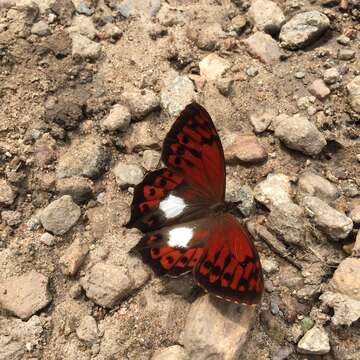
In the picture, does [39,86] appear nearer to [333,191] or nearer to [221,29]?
[221,29]

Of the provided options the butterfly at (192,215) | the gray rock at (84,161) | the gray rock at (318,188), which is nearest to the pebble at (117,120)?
the gray rock at (84,161)

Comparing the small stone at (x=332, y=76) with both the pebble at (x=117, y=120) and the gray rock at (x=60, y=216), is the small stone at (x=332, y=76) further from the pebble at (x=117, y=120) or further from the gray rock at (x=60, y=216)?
the gray rock at (x=60, y=216)

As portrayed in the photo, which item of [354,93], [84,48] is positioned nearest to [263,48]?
[354,93]

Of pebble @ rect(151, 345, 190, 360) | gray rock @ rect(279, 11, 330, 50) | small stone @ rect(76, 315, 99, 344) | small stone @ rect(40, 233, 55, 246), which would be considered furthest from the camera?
gray rock @ rect(279, 11, 330, 50)

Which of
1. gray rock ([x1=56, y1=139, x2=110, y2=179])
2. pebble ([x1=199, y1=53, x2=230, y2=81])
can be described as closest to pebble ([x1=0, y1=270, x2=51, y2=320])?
gray rock ([x1=56, y1=139, x2=110, y2=179])

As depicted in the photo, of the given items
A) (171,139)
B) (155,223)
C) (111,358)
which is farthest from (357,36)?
(111,358)

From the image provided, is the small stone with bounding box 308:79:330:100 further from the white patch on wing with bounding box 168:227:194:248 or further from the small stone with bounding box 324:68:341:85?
the white patch on wing with bounding box 168:227:194:248

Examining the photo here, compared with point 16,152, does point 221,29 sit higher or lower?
higher
